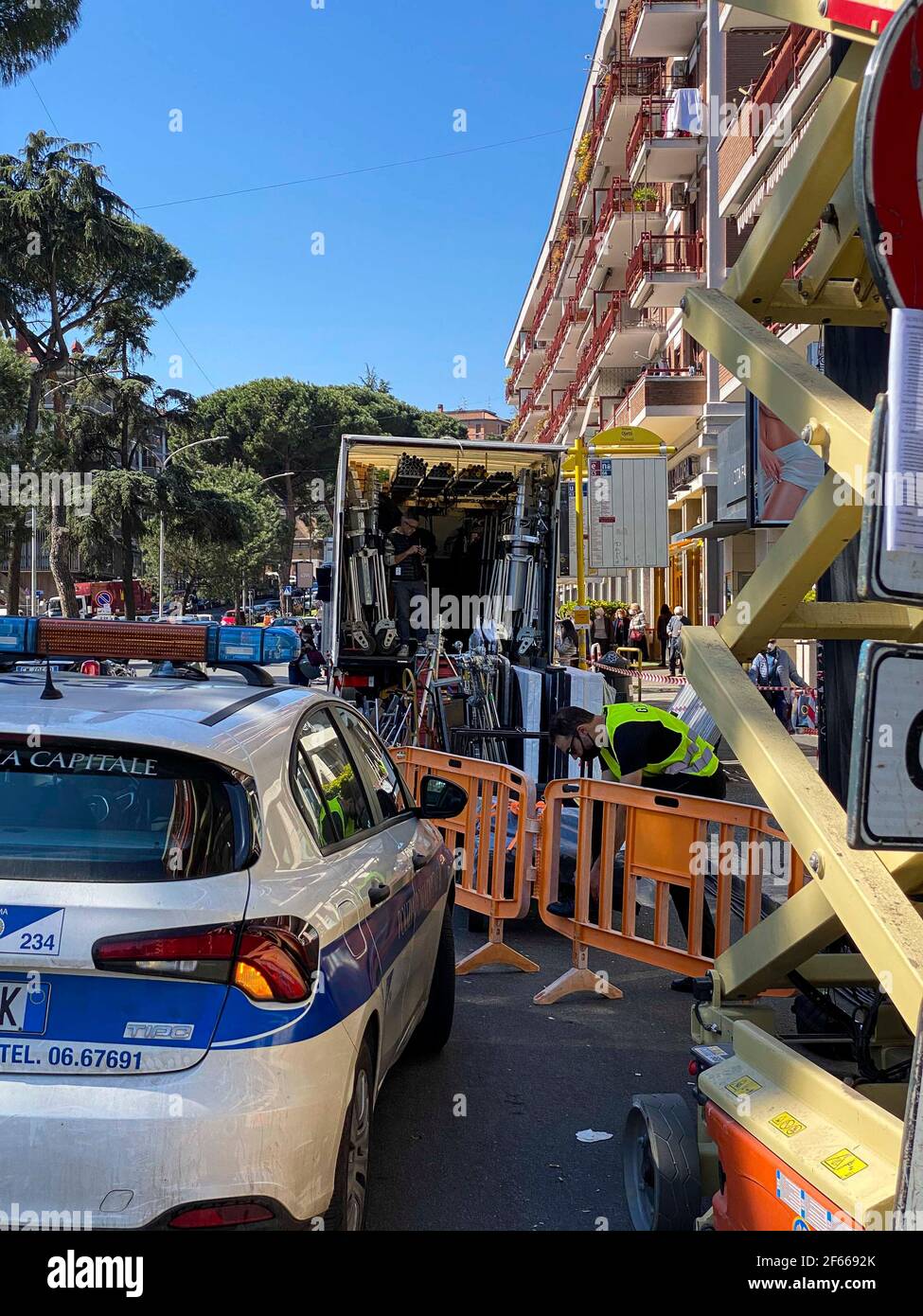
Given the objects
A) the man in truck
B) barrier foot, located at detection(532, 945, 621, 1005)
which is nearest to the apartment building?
the man in truck

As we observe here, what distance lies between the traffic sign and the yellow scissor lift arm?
13.8 inches

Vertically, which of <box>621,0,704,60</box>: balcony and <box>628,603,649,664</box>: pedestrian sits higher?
<box>621,0,704,60</box>: balcony

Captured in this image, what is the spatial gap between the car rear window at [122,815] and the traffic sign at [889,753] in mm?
1481

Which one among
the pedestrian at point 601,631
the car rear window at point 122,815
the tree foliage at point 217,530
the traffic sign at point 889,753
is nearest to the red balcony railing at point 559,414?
the tree foliage at point 217,530

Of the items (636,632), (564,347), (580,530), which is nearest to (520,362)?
(564,347)

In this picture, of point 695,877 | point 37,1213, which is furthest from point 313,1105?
point 695,877

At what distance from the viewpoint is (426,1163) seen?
12.8 feet

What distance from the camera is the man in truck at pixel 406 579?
12.9 m

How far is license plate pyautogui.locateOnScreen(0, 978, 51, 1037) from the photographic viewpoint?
2514mm

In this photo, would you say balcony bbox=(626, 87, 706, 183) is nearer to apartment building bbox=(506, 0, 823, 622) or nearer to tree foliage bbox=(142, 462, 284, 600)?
apartment building bbox=(506, 0, 823, 622)

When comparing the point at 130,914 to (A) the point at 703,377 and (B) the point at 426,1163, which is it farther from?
(A) the point at 703,377

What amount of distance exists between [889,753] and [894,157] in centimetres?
111

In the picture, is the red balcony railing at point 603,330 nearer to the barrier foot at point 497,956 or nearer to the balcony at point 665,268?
the balcony at point 665,268

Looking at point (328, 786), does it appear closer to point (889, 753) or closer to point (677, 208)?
point (889, 753)
